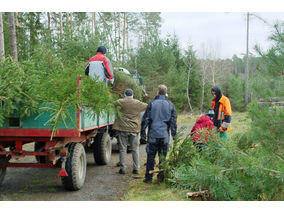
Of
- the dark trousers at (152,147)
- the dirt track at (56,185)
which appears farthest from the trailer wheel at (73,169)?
the dark trousers at (152,147)

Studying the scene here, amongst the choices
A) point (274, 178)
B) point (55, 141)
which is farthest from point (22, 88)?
point (274, 178)

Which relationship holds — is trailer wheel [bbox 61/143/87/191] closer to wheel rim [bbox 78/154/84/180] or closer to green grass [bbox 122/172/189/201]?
wheel rim [bbox 78/154/84/180]

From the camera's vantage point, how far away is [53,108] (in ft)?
14.9

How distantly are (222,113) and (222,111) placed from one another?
44 millimetres

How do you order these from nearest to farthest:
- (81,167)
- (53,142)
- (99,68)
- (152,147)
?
(53,142), (81,167), (152,147), (99,68)

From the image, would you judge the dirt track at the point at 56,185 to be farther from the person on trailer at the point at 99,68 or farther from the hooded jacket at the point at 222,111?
the person on trailer at the point at 99,68

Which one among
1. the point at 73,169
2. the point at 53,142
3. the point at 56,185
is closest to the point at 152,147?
the point at 73,169

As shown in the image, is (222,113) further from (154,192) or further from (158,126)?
(154,192)

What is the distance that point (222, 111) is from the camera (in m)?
6.20

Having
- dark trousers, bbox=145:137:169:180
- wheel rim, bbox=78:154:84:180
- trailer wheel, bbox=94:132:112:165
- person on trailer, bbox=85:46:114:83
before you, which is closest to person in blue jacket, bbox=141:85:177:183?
dark trousers, bbox=145:137:169:180

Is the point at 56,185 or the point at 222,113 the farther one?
the point at 222,113

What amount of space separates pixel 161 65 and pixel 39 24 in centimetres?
1056

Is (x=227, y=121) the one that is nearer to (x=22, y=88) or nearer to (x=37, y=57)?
(x=22, y=88)

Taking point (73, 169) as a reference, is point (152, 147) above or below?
above
